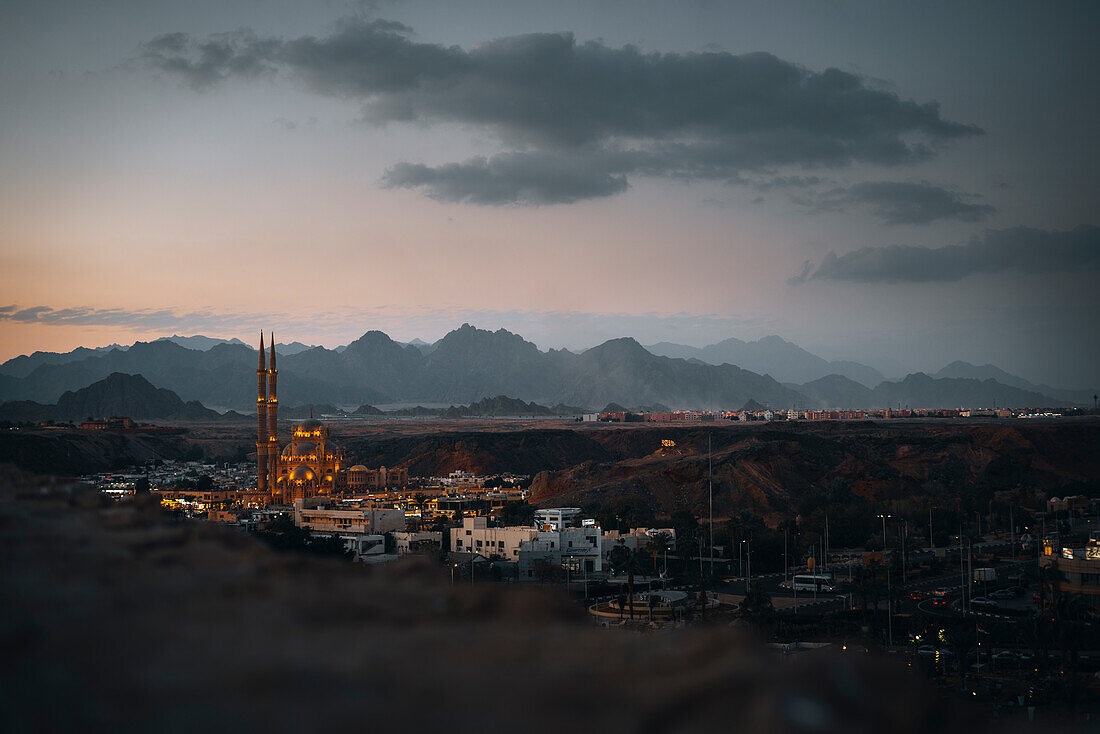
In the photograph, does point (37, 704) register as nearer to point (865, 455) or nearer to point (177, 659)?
point (177, 659)

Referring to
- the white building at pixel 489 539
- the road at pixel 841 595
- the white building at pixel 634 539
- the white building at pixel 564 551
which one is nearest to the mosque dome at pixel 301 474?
the white building at pixel 489 539

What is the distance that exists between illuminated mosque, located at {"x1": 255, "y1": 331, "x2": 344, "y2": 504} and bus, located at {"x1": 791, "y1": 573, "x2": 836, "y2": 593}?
168 ft


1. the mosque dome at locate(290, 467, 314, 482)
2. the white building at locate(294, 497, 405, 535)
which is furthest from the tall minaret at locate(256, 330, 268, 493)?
the white building at locate(294, 497, 405, 535)

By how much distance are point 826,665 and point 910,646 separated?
29.3m

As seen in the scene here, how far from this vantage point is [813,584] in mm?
41438

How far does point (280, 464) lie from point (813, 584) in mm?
59961

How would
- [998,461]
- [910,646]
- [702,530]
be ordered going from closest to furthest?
[910,646] → [702,530] → [998,461]

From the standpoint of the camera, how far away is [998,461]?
10050 centimetres

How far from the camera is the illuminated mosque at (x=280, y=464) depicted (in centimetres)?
8262

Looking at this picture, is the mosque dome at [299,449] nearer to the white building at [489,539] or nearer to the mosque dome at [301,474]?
the mosque dome at [301,474]

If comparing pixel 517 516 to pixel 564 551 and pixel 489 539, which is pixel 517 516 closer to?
pixel 489 539

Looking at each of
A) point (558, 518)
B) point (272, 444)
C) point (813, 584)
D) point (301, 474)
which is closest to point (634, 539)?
point (558, 518)

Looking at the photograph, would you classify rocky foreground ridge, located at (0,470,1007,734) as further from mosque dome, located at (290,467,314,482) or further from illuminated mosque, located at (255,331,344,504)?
mosque dome, located at (290,467,314,482)

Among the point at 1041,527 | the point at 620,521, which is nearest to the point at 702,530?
the point at 620,521
